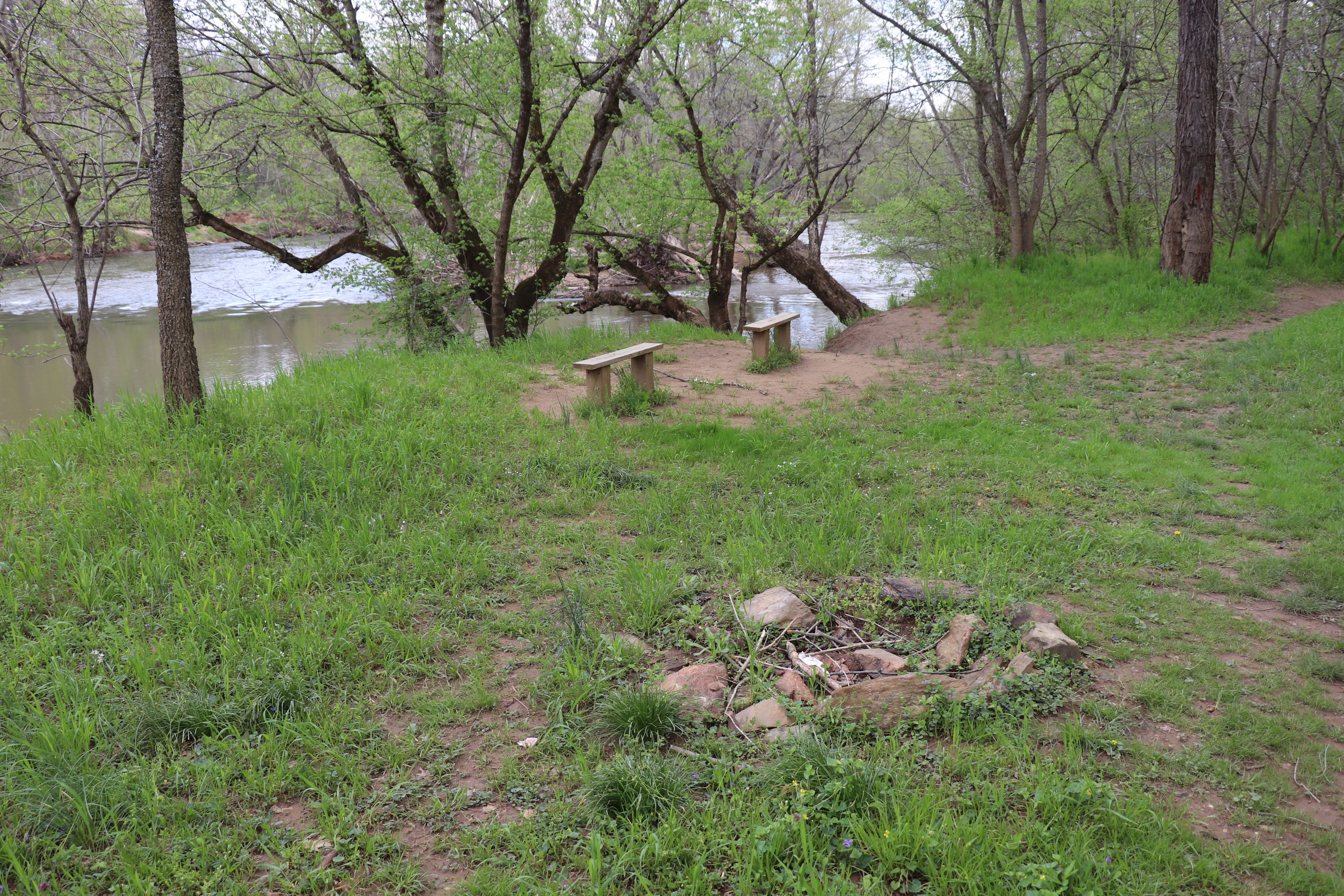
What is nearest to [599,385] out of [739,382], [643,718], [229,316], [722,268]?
[739,382]

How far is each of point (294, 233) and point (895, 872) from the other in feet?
36.8

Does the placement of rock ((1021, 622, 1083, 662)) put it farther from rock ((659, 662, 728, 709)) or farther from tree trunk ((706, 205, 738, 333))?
tree trunk ((706, 205, 738, 333))

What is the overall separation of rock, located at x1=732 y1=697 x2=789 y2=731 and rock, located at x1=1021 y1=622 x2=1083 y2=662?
1082 mm

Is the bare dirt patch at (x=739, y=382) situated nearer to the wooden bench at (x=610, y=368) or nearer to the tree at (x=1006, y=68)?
the wooden bench at (x=610, y=368)

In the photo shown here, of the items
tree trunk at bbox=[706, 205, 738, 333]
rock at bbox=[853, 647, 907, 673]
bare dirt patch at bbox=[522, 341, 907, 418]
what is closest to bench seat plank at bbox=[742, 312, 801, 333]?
bare dirt patch at bbox=[522, 341, 907, 418]

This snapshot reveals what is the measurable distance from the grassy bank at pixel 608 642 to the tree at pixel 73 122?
211 cm

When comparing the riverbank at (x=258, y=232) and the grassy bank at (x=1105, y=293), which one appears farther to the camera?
the grassy bank at (x=1105, y=293)

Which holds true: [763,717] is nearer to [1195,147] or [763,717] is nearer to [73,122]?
[73,122]

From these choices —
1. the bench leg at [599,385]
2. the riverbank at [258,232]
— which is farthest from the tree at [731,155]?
the bench leg at [599,385]

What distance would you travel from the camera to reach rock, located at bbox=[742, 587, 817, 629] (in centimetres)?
350

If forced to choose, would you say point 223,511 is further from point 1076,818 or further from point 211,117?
point 211,117

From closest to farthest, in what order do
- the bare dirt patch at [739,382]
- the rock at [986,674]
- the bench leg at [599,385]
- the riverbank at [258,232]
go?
the rock at [986,674] → the bench leg at [599,385] → the bare dirt patch at [739,382] → the riverbank at [258,232]

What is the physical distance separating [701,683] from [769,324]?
6145 mm

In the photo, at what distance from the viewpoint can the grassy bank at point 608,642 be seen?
Answer: 2328 mm
